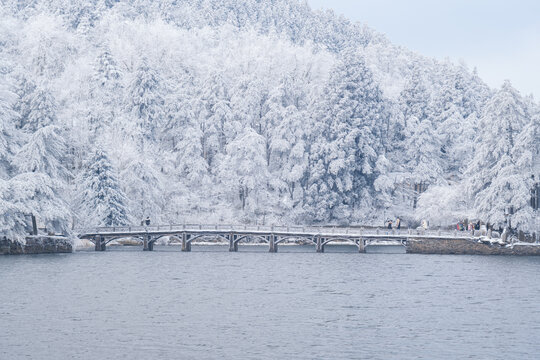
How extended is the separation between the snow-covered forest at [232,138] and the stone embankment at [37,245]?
1.64 m

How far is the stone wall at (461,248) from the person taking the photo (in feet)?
236

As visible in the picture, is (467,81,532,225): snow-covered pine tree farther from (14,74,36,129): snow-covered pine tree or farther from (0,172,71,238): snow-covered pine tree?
(14,74,36,129): snow-covered pine tree

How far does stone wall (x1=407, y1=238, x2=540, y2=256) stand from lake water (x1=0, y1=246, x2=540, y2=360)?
3.87 m

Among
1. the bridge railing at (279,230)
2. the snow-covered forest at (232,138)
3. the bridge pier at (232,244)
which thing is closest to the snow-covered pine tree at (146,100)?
the snow-covered forest at (232,138)

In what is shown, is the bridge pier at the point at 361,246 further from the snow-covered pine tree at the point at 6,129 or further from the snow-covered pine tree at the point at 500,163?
the snow-covered pine tree at the point at 6,129

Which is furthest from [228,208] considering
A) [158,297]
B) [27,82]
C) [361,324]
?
[361,324]

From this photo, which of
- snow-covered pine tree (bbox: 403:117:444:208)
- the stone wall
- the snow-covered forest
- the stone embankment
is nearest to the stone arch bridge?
the stone wall

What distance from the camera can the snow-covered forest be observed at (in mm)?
72938

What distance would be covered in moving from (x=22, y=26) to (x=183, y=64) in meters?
25.4

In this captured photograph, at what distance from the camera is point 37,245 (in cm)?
6800

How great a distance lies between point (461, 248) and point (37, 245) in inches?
1402

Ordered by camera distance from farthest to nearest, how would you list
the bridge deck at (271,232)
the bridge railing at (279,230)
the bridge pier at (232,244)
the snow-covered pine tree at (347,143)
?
the snow-covered pine tree at (347,143)
the bridge pier at (232,244)
the bridge railing at (279,230)
the bridge deck at (271,232)

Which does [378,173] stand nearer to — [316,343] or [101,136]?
[101,136]

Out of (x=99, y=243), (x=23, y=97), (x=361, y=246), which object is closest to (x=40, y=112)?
(x=23, y=97)
